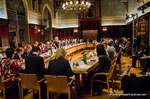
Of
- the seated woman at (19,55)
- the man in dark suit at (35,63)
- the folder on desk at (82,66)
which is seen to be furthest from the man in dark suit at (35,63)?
the seated woman at (19,55)

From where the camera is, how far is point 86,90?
3.80 meters

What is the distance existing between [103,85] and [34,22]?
9383 mm

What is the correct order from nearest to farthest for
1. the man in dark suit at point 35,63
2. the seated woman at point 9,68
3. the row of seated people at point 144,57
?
the man in dark suit at point 35,63 → the seated woman at point 9,68 → the row of seated people at point 144,57

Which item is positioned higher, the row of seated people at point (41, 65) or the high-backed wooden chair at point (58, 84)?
the row of seated people at point (41, 65)

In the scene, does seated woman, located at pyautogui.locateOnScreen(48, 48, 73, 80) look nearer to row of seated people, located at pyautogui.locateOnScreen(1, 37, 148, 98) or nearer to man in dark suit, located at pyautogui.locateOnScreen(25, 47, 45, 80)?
row of seated people, located at pyautogui.locateOnScreen(1, 37, 148, 98)

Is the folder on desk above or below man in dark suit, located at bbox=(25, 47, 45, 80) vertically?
below

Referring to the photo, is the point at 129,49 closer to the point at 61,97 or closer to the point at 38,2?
the point at 61,97

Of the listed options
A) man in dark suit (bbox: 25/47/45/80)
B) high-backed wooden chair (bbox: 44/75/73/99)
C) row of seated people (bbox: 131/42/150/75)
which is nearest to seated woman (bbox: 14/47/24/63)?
man in dark suit (bbox: 25/47/45/80)

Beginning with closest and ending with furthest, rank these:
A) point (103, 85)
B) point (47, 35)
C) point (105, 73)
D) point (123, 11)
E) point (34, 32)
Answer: point (105, 73), point (103, 85), point (34, 32), point (47, 35), point (123, 11)

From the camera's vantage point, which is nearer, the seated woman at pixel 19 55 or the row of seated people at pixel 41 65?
the row of seated people at pixel 41 65

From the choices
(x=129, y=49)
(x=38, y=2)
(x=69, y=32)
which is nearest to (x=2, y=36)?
(x=38, y=2)

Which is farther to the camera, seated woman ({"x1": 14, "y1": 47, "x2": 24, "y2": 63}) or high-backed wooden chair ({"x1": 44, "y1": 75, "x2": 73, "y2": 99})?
seated woman ({"x1": 14, "y1": 47, "x2": 24, "y2": 63})

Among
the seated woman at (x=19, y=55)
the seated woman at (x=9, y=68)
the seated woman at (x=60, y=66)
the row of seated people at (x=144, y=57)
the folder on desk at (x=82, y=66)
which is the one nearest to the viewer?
the seated woman at (x=60, y=66)

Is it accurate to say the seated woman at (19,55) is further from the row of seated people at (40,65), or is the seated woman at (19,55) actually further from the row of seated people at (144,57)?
the row of seated people at (144,57)
